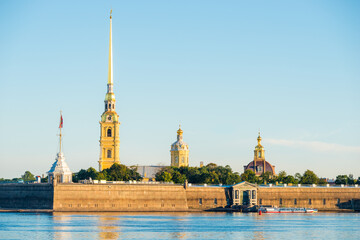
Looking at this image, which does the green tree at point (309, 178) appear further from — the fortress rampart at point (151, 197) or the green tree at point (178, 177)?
the green tree at point (178, 177)

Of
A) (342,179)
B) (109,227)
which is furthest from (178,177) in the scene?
(109,227)

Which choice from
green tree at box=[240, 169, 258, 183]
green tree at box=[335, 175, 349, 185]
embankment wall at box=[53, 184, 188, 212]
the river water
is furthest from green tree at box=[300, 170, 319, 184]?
the river water

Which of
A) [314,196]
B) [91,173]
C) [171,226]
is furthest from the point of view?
[91,173]

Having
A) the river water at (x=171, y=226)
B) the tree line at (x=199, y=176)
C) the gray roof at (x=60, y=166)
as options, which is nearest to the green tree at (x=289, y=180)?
the tree line at (x=199, y=176)

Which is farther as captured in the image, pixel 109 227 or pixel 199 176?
pixel 199 176

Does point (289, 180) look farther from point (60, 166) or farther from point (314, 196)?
point (60, 166)

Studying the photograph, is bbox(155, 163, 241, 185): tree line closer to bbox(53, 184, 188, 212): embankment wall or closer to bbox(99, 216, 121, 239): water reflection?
bbox(53, 184, 188, 212): embankment wall

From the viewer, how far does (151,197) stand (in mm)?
150000

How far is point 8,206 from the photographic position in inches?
6024

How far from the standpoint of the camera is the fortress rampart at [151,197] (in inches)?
5669

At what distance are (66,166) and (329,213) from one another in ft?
158

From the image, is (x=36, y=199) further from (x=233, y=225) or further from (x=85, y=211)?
(x=233, y=225)

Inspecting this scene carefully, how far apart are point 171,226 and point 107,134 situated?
283 feet

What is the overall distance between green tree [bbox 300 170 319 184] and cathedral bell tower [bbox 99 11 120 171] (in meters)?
42.7
